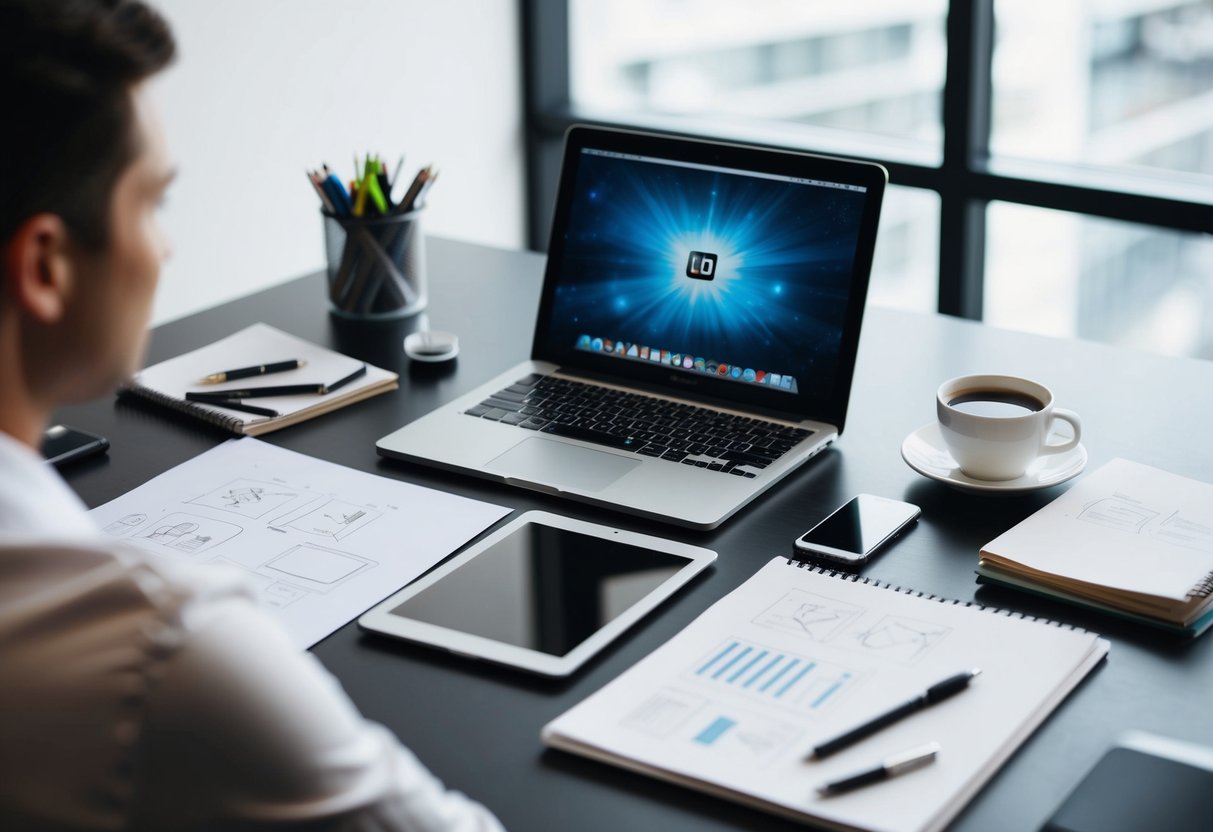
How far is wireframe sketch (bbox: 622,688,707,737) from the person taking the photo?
0.95 m

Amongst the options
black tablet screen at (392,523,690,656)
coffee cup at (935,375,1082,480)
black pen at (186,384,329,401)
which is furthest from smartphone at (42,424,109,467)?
coffee cup at (935,375,1082,480)

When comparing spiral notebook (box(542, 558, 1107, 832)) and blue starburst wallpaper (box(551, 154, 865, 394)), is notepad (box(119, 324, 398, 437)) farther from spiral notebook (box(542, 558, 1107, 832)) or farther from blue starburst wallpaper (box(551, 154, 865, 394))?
spiral notebook (box(542, 558, 1107, 832))

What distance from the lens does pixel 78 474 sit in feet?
4.59

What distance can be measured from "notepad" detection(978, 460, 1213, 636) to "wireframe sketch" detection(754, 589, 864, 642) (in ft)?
0.48

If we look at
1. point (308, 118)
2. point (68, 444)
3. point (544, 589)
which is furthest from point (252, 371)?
point (308, 118)

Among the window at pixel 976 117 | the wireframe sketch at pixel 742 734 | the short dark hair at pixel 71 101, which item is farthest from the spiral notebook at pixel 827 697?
the window at pixel 976 117

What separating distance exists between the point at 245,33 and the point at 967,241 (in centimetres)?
154

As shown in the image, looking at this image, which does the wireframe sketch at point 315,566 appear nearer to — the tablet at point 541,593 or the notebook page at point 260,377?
the tablet at point 541,593

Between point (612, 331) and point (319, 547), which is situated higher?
point (612, 331)

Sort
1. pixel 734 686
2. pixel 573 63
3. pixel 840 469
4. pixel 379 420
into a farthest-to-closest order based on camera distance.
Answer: pixel 573 63, pixel 379 420, pixel 840 469, pixel 734 686

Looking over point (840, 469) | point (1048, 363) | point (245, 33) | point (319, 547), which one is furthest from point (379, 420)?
point (245, 33)

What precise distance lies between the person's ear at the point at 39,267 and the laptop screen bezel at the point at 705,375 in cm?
86

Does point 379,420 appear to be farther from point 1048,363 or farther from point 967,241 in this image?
point 967,241

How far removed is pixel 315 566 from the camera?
120 cm
